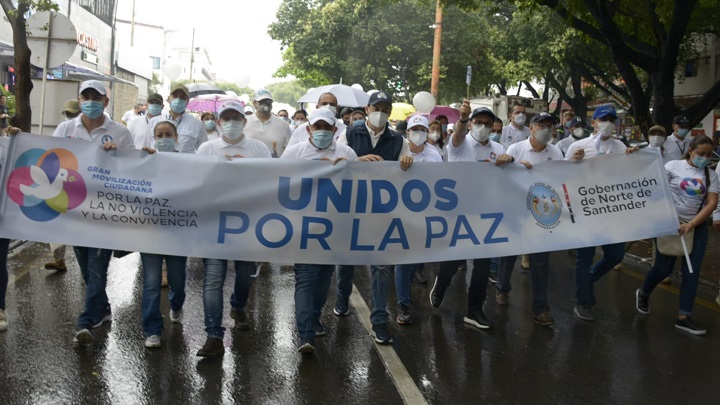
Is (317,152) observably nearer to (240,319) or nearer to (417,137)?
(417,137)

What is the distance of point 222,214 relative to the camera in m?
5.70

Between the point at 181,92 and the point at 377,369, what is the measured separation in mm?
3810

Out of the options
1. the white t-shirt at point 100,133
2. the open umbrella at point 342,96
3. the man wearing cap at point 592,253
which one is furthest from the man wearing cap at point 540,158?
the open umbrella at point 342,96

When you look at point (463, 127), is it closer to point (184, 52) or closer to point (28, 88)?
point (28, 88)

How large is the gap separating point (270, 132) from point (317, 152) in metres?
3.88

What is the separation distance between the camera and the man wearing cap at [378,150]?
5832 mm

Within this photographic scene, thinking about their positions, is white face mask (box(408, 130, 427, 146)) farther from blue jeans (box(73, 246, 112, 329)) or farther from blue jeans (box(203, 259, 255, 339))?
blue jeans (box(73, 246, 112, 329))

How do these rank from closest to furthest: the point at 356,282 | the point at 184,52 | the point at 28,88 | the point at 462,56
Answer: the point at 356,282 < the point at 28,88 < the point at 462,56 < the point at 184,52

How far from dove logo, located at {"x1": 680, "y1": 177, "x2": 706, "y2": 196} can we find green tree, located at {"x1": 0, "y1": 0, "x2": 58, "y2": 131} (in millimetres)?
9287

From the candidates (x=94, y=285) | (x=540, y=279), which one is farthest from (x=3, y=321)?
(x=540, y=279)

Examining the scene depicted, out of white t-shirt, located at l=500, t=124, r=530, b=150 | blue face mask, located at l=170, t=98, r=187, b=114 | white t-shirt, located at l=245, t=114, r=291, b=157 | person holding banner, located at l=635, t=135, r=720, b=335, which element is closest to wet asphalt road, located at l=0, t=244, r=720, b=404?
person holding banner, located at l=635, t=135, r=720, b=335

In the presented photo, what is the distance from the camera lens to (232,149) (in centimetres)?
602

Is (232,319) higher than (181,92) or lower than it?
lower

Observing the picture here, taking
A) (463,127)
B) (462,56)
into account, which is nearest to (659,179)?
(463,127)
